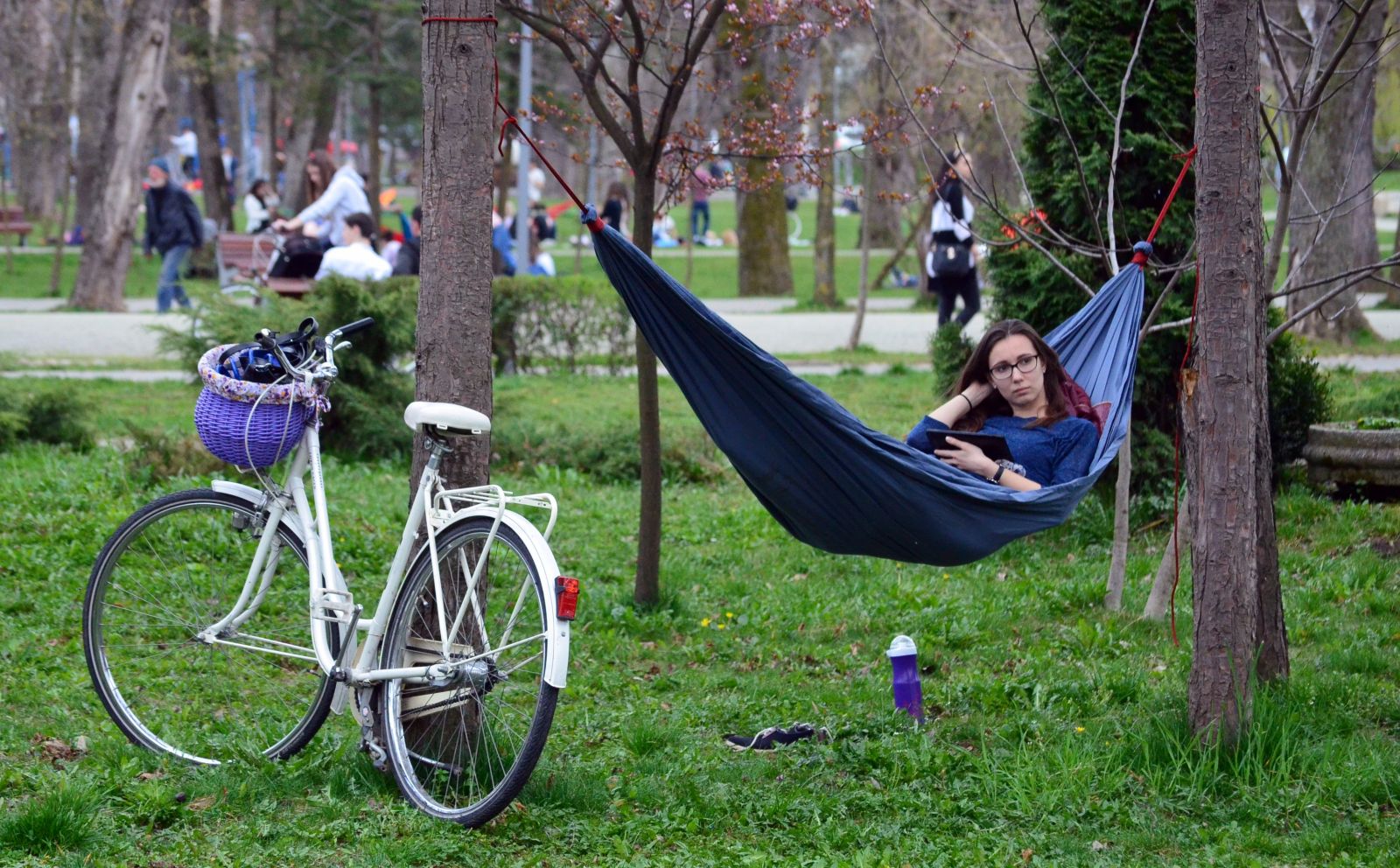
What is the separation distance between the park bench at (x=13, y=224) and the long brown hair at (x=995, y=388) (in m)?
24.5

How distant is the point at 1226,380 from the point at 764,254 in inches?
722

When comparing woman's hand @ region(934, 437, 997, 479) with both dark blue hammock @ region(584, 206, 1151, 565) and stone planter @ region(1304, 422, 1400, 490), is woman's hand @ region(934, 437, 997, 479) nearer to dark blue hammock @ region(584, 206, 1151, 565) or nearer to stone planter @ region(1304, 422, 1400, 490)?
dark blue hammock @ region(584, 206, 1151, 565)

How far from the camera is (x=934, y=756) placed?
439 centimetres

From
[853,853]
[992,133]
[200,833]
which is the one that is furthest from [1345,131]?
[200,833]

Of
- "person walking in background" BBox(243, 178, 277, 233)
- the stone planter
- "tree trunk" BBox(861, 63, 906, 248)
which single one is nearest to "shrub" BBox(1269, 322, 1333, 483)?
the stone planter

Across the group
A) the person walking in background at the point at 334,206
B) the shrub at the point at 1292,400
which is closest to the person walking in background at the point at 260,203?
the person walking in background at the point at 334,206

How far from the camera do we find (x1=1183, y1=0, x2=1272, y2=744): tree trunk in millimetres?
4215

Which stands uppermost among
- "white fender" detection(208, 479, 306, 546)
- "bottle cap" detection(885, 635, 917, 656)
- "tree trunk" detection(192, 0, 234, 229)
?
"tree trunk" detection(192, 0, 234, 229)

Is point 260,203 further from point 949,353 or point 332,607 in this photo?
point 332,607

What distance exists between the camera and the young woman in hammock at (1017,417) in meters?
4.95

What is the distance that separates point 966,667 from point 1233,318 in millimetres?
1877

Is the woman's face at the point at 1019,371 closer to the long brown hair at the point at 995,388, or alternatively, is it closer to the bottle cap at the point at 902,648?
the long brown hair at the point at 995,388

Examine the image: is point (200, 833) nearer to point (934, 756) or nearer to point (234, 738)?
point (234, 738)

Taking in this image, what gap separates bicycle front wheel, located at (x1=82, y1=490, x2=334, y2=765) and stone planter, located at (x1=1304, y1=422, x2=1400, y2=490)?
5.01 m
